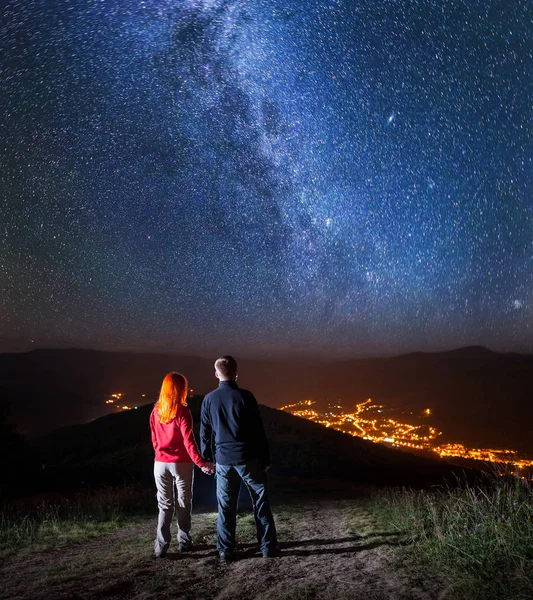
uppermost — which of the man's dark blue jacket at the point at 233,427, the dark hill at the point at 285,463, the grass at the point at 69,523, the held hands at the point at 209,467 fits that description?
the man's dark blue jacket at the point at 233,427

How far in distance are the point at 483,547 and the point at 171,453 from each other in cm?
333

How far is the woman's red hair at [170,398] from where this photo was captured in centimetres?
505

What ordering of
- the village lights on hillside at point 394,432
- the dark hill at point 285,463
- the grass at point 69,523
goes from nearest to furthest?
the grass at point 69,523, the dark hill at point 285,463, the village lights on hillside at point 394,432

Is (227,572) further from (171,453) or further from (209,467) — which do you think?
(171,453)

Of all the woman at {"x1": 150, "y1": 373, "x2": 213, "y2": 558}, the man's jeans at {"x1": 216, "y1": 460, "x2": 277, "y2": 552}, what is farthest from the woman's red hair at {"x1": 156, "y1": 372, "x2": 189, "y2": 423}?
the man's jeans at {"x1": 216, "y1": 460, "x2": 277, "y2": 552}

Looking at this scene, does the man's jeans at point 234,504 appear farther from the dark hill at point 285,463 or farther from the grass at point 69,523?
the dark hill at point 285,463

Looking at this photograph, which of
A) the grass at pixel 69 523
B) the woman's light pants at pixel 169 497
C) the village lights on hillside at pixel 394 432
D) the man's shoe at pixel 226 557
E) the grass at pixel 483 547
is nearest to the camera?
the grass at pixel 483 547

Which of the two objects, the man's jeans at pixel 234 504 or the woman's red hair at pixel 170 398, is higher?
the woman's red hair at pixel 170 398

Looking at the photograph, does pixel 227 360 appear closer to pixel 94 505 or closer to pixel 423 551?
pixel 423 551

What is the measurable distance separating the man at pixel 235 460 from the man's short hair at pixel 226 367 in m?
0.02

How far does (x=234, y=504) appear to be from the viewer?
4793mm

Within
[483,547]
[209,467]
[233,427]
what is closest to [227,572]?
[209,467]

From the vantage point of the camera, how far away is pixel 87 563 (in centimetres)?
485

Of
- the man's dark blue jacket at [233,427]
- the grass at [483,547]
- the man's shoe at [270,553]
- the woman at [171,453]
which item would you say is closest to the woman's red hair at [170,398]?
the woman at [171,453]
